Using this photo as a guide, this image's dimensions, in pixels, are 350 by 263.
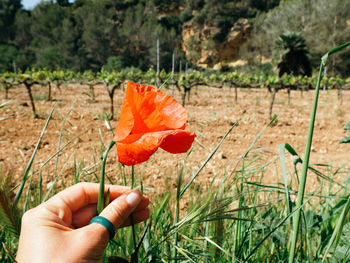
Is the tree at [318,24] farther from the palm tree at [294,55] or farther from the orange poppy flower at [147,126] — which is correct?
the orange poppy flower at [147,126]

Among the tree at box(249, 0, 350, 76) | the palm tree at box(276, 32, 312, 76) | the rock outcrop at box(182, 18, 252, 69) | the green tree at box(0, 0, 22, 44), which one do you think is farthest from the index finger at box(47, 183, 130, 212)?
the green tree at box(0, 0, 22, 44)

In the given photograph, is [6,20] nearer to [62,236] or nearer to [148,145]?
[62,236]

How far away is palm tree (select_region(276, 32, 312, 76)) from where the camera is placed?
23000 millimetres

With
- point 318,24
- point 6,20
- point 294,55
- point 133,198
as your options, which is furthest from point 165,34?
point 133,198

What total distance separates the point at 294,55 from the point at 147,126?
1082 inches

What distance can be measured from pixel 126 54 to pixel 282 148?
116 feet

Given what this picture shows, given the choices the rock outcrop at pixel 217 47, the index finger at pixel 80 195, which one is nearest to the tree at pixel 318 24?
the rock outcrop at pixel 217 47

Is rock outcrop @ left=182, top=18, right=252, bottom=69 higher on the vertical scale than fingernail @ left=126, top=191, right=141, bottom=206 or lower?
higher

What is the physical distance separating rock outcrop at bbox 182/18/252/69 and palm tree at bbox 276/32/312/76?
42.4 ft

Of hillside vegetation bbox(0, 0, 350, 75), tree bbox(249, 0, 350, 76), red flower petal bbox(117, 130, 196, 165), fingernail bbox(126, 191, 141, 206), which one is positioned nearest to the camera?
red flower petal bbox(117, 130, 196, 165)

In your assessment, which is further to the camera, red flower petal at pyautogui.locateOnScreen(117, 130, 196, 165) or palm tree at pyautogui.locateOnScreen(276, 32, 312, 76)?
palm tree at pyautogui.locateOnScreen(276, 32, 312, 76)

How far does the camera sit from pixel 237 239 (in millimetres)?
692

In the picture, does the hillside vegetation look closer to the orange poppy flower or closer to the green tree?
the green tree

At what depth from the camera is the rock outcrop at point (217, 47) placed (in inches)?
1502
